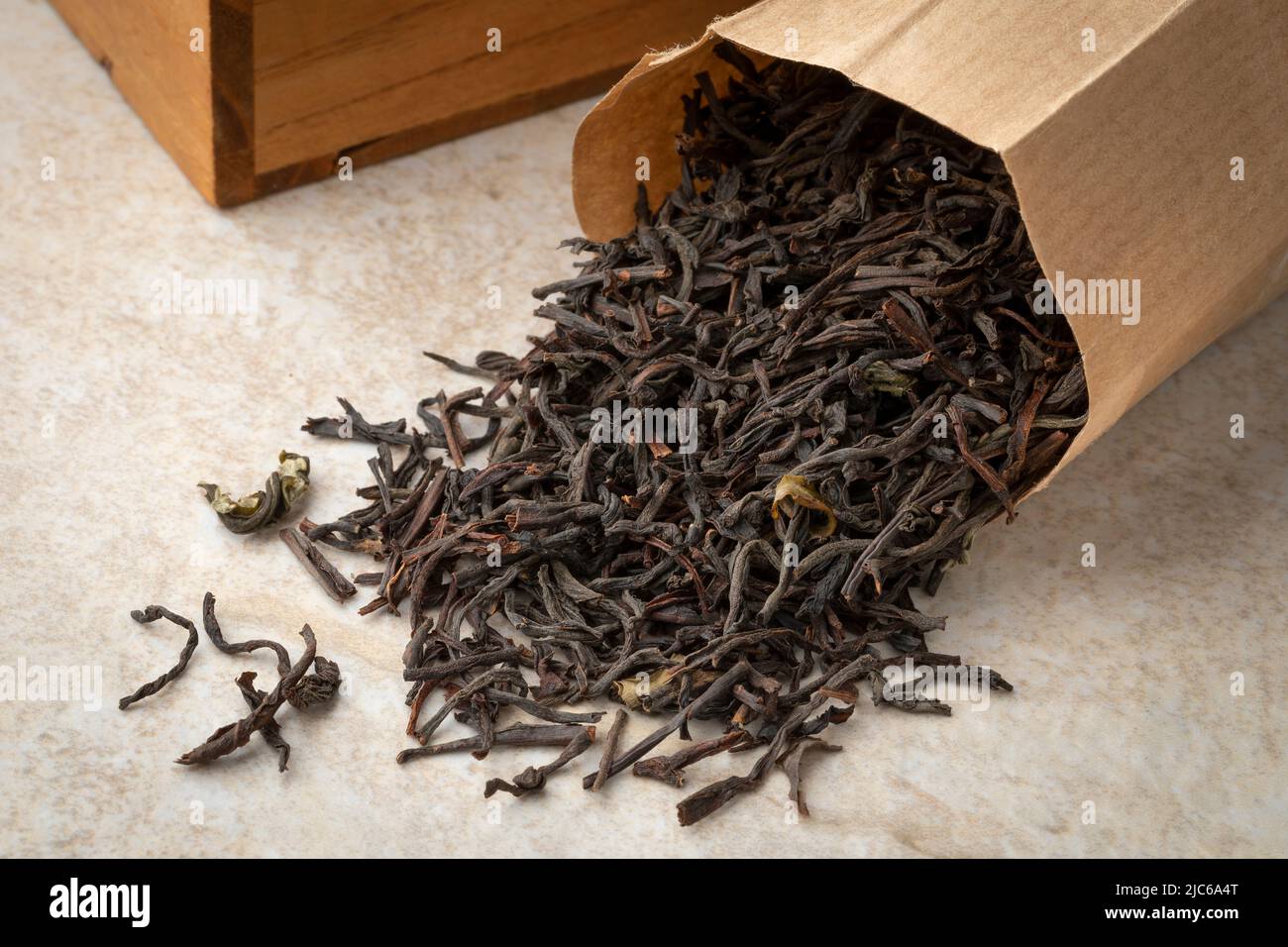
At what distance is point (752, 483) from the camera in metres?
1.96

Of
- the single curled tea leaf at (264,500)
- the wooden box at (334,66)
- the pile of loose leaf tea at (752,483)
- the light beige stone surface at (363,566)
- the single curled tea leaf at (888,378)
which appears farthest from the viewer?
the wooden box at (334,66)

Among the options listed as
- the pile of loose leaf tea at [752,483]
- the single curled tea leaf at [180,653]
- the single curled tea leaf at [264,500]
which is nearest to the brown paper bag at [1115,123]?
the pile of loose leaf tea at [752,483]

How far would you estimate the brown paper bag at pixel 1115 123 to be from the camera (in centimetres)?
172

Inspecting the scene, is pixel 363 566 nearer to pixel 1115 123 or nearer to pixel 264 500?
pixel 264 500

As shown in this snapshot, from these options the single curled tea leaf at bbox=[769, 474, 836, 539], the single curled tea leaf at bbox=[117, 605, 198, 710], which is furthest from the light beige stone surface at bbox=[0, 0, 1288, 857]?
the single curled tea leaf at bbox=[769, 474, 836, 539]

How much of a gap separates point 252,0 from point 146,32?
36cm

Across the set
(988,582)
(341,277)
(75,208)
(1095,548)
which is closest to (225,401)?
(341,277)

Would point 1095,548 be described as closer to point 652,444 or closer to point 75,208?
point 652,444

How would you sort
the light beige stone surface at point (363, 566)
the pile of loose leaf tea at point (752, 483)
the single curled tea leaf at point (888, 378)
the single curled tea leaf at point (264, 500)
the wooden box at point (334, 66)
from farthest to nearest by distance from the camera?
the wooden box at point (334, 66) → the single curled tea leaf at point (264, 500) → the single curled tea leaf at point (888, 378) → the pile of loose leaf tea at point (752, 483) → the light beige stone surface at point (363, 566)

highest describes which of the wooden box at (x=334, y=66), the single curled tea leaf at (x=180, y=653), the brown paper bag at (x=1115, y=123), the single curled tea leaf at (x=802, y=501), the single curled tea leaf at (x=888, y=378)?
the wooden box at (x=334, y=66)

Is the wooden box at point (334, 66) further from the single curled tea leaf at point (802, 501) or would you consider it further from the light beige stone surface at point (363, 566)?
the single curled tea leaf at point (802, 501)

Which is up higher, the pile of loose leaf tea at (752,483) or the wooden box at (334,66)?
the wooden box at (334,66)

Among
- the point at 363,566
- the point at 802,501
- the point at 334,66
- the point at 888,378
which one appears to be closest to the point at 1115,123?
the point at 888,378

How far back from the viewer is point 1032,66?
1.76 metres
